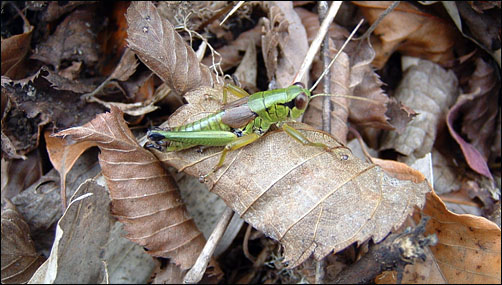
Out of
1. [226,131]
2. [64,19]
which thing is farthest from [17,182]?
[226,131]

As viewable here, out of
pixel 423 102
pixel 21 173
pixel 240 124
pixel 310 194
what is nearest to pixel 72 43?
pixel 21 173

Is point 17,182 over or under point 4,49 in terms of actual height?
under

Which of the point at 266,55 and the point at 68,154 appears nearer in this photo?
the point at 68,154

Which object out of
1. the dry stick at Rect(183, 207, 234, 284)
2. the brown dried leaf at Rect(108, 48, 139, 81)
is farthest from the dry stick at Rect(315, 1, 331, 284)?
the brown dried leaf at Rect(108, 48, 139, 81)

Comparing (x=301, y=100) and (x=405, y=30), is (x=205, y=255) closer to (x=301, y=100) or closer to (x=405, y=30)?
(x=301, y=100)

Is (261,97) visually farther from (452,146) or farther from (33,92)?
(452,146)

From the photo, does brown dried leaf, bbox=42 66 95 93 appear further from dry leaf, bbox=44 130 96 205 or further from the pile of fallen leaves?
dry leaf, bbox=44 130 96 205
